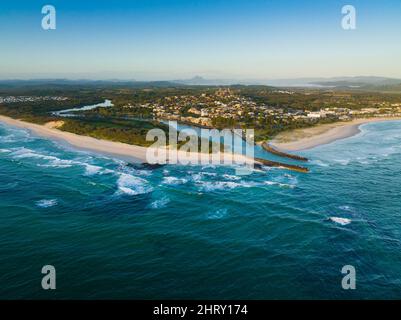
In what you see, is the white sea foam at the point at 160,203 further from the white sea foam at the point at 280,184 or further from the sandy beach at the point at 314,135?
the sandy beach at the point at 314,135

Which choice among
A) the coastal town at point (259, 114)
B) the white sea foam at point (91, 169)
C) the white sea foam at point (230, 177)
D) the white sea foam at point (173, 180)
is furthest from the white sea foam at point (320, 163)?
the coastal town at point (259, 114)

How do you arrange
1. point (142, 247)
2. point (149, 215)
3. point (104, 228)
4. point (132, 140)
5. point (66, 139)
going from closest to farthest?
point (142, 247), point (104, 228), point (149, 215), point (132, 140), point (66, 139)

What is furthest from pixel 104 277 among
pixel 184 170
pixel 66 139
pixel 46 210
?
pixel 66 139

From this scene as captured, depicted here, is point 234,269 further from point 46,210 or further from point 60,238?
point 46,210
